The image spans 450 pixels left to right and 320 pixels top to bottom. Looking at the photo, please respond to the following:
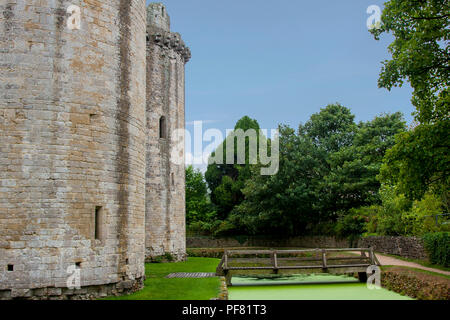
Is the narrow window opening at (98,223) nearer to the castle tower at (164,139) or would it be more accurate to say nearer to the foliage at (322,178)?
the castle tower at (164,139)

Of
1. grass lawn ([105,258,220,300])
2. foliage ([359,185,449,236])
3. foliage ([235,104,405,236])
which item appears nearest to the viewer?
grass lawn ([105,258,220,300])

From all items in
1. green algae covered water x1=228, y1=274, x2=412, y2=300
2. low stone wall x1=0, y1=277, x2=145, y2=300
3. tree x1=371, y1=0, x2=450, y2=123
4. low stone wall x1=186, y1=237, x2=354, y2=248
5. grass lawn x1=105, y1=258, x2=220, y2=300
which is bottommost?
low stone wall x1=186, y1=237, x2=354, y2=248

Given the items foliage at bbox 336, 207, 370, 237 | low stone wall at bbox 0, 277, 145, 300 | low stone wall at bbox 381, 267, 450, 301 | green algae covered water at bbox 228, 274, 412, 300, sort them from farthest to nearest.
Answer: foliage at bbox 336, 207, 370, 237
green algae covered water at bbox 228, 274, 412, 300
low stone wall at bbox 381, 267, 450, 301
low stone wall at bbox 0, 277, 145, 300

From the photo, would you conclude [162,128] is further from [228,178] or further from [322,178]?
[228,178]

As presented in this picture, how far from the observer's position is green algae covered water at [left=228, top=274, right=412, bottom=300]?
12.8 metres

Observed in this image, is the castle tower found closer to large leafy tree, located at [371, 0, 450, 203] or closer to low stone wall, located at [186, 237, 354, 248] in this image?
low stone wall, located at [186, 237, 354, 248]

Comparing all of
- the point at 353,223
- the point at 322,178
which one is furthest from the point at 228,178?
the point at 353,223

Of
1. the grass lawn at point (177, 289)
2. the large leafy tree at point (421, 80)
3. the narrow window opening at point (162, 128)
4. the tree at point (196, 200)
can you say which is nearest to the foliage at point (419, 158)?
the large leafy tree at point (421, 80)

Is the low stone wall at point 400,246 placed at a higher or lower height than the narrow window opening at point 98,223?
lower

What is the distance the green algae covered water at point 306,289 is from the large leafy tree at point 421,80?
362cm

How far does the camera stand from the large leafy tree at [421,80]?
35.1 ft

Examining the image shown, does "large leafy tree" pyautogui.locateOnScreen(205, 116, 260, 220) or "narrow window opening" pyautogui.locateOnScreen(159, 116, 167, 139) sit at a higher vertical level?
"narrow window opening" pyautogui.locateOnScreen(159, 116, 167, 139)

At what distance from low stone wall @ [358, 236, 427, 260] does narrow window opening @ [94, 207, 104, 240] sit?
1332cm

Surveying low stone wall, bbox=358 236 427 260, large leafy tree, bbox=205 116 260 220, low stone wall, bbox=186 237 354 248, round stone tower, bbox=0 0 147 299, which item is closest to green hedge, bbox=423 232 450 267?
low stone wall, bbox=358 236 427 260
